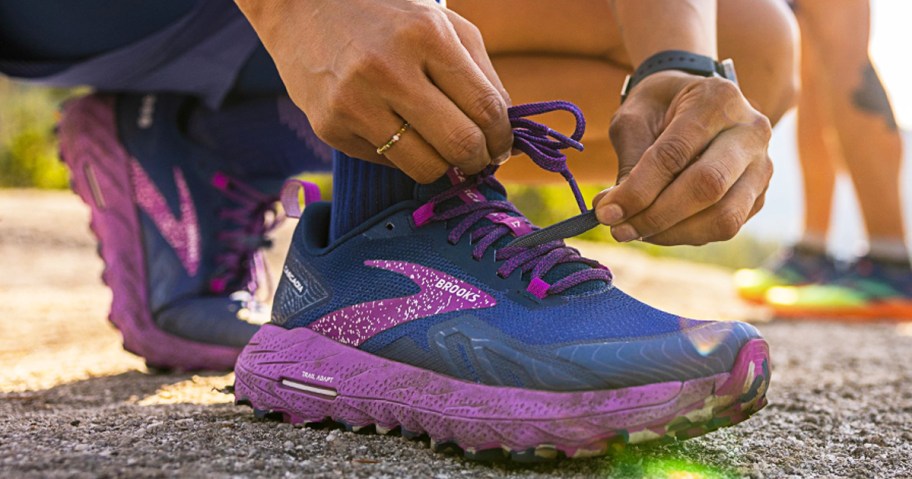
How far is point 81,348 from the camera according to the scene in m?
1.85

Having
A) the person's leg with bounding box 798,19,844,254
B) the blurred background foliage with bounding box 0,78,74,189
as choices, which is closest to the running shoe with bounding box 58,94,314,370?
the person's leg with bounding box 798,19,844,254

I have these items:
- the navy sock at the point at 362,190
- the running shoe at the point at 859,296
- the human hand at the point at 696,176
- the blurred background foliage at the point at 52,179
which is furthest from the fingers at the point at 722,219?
the blurred background foliage at the point at 52,179

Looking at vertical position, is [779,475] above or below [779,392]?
above

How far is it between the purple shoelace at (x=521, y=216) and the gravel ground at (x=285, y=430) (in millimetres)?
206

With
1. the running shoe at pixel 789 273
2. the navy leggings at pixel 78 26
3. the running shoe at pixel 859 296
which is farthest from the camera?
the running shoe at pixel 789 273

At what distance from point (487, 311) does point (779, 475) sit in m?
0.35

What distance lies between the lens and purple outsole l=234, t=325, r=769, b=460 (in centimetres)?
78

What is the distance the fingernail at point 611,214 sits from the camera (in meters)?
0.87

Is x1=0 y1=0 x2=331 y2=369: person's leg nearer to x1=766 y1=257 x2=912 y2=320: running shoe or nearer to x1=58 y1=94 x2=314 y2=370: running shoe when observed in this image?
x1=58 y1=94 x2=314 y2=370: running shoe

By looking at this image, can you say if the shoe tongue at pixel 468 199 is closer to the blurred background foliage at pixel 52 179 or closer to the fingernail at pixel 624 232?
the fingernail at pixel 624 232

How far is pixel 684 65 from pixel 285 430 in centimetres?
71

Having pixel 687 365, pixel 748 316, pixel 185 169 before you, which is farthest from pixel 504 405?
pixel 748 316

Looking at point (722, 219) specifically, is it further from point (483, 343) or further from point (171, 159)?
point (171, 159)

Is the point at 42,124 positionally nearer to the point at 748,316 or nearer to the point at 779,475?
the point at 748,316
